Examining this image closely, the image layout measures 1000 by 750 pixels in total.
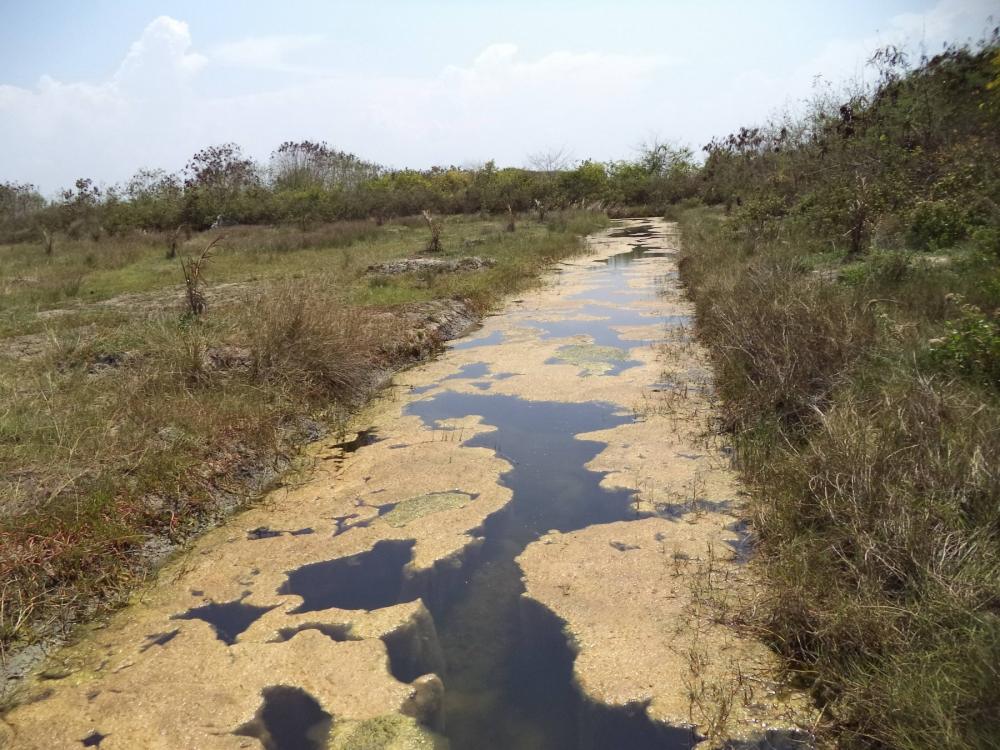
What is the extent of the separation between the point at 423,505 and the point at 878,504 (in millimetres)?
2580

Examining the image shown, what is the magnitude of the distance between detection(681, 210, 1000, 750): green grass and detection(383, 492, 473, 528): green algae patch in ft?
6.00

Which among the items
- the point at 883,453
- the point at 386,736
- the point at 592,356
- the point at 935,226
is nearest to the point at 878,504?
the point at 883,453

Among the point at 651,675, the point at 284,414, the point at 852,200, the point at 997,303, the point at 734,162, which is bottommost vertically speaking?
the point at 651,675

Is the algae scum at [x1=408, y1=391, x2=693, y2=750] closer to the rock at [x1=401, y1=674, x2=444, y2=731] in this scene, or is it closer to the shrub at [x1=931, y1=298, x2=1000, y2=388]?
the rock at [x1=401, y1=674, x2=444, y2=731]

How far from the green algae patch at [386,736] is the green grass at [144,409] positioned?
1.60 metres

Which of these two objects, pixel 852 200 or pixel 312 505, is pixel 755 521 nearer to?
pixel 312 505

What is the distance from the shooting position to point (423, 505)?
13.9 ft

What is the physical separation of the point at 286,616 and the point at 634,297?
29.0 feet

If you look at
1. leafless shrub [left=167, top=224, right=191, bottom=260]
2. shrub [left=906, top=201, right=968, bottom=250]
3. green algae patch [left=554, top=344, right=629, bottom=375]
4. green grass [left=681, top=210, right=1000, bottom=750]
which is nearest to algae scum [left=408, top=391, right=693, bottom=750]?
green grass [left=681, top=210, right=1000, bottom=750]

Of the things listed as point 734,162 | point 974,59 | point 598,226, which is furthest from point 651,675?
point 734,162

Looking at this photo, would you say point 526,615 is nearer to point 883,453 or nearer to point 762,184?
point 883,453

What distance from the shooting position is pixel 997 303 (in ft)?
15.2

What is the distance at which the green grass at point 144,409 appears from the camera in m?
3.23

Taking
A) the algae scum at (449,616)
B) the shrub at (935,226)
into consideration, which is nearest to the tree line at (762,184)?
the shrub at (935,226)
